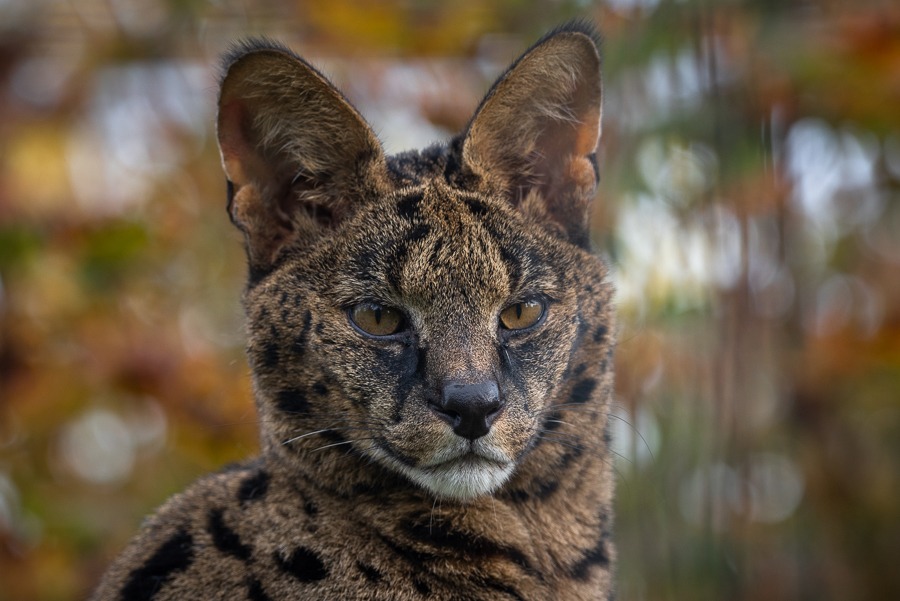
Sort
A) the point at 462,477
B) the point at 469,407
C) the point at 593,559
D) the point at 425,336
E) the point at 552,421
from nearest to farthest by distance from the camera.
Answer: the point at 469,407 → the point at 462,477 → the point at 425,336 → the point at 552,421 → the point at 593,559

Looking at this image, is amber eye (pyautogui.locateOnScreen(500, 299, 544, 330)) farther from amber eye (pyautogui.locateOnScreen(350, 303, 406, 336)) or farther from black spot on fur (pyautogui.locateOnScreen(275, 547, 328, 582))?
black spot on fur (pyautogui.locateOnScreen(275, 547, 328, 582))

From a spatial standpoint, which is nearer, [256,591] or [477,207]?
[256,591]

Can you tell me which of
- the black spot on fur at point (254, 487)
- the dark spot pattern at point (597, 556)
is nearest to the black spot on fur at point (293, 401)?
the black spot on fur at point (254, 487)

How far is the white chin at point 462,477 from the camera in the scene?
3.74 m

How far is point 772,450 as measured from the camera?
8742 millimetres

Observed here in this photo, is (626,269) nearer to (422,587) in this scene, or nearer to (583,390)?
(583,390)

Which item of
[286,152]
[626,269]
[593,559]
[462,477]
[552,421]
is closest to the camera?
[462,477]

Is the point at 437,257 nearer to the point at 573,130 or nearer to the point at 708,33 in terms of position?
the point at 573,130

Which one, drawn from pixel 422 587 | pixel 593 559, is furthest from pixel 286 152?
pixel 593 559

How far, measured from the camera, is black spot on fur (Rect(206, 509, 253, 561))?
390cm

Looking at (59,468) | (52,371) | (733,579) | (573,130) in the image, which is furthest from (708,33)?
(59,468)

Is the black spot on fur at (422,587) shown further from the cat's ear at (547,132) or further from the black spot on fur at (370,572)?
the cat's ear at (547,132)

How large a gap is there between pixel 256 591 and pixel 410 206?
150 centimetres

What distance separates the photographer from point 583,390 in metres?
4.25
